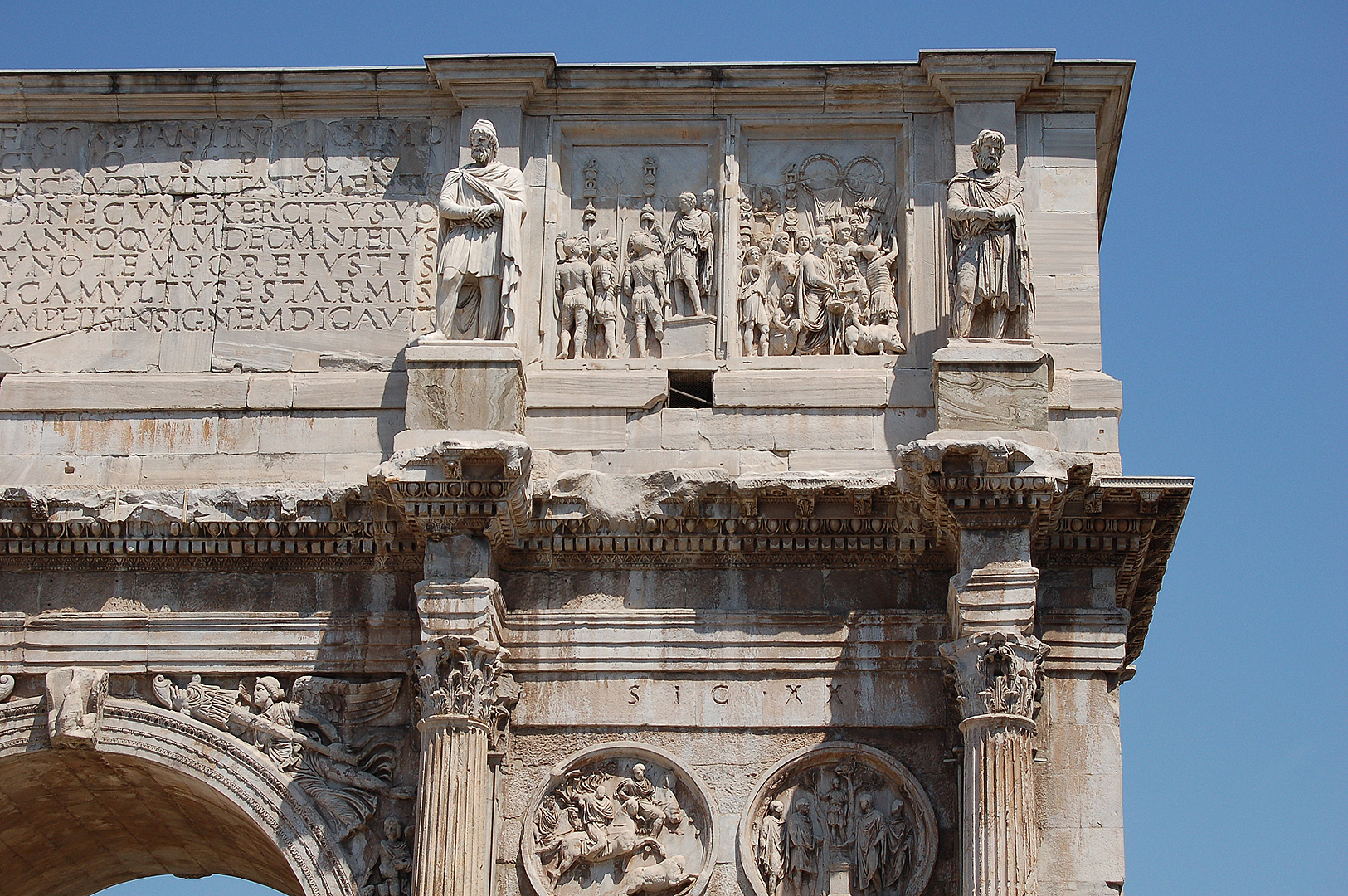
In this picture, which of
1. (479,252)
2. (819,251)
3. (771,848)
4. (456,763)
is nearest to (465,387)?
(479,252)

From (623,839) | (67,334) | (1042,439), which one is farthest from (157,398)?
(1042,439)

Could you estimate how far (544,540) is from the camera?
16.2 metres

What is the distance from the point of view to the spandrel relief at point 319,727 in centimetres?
1581

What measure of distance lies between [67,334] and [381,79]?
3139mm

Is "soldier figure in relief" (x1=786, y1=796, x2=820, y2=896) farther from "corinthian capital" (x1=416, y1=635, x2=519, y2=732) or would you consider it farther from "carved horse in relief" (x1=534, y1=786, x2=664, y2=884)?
"corinthian capital" (x1=416, y1=635, x2=519, y2=732)

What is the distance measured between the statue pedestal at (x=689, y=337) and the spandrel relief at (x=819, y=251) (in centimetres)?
24

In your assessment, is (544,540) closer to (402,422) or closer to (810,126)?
(402,422)

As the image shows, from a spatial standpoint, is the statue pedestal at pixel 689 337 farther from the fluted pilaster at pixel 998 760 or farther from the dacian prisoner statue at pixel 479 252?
Result: the fluted pilaster at pixel 998 760

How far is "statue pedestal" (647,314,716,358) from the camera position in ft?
55.9

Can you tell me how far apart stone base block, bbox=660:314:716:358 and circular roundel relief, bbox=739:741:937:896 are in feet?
10.5

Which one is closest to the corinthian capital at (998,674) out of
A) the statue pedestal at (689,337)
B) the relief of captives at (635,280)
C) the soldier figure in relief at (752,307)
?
the soldier figure in relief at (752,307)

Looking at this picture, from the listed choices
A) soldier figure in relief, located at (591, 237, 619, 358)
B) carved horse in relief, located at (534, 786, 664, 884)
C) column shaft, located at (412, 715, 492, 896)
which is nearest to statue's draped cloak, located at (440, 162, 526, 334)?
soldier figure in relief, located at (591, 237, 619, 358)

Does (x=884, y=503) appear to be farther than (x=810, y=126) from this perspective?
No

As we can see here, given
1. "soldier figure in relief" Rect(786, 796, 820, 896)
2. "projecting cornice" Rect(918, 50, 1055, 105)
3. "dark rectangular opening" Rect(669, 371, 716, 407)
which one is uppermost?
"projecting cornice" Rect(918, 50, 1055, 105)
